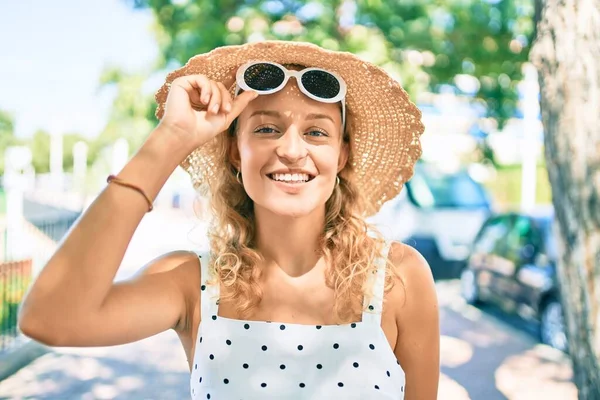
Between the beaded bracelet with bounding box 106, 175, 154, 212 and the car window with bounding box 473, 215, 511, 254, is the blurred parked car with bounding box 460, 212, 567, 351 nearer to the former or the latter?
the car window with bounding box 473, 215, 511, 254

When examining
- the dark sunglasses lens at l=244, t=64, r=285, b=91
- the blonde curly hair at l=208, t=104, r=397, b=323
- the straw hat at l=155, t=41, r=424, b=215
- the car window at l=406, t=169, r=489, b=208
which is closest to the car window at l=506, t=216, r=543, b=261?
the car window at l=406, t=169, r=489, b=208

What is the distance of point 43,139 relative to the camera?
2199 inches

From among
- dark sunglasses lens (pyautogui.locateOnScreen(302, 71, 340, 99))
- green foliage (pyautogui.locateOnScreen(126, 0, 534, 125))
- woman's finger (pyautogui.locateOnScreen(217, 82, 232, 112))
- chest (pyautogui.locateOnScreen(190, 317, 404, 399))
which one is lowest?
chest (pyautogui.locateOnScreen(190, 317, 404, 399))

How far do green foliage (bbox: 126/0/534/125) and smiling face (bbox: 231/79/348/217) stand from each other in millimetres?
6517

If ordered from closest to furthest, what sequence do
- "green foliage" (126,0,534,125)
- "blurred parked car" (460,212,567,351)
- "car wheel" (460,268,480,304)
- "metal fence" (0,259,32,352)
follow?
"metal fence" (0,259,32,352), "blurred parked car" (460,212,567,351), "green foliage" (126,0,534,125), "car wheel" (460,268,480,304)

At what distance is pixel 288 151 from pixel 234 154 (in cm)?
37

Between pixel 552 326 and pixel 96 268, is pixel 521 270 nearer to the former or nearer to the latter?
pixel 552 326

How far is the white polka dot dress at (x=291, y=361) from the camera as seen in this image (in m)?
1.68

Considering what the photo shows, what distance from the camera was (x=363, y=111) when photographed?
2.12 m

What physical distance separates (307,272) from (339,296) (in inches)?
6.1

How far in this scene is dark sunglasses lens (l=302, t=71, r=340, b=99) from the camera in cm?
181

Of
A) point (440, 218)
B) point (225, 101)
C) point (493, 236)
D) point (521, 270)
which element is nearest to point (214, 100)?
point (225, 101)

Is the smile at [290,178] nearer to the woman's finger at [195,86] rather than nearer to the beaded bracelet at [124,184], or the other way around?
the woman's finger at [195,86]

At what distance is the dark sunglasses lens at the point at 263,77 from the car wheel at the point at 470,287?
7477 millimetres
